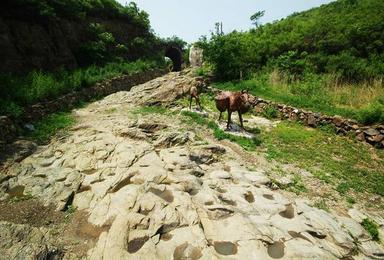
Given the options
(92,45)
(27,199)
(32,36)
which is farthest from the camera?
(92,45)

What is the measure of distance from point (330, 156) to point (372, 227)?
13.7 feet

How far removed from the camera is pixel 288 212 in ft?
23.6

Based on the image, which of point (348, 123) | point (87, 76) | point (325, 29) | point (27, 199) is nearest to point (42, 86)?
point (87, 76)

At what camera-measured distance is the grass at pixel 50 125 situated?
11.9 metres

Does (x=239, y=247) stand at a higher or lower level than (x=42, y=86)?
lower

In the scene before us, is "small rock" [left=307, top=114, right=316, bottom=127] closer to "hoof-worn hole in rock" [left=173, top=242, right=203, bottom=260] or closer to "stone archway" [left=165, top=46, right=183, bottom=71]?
"hoof-worn hole in rock" [left=173, top=242, right=203, bottom=260]

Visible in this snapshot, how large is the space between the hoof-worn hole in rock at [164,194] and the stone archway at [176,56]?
1326 inches

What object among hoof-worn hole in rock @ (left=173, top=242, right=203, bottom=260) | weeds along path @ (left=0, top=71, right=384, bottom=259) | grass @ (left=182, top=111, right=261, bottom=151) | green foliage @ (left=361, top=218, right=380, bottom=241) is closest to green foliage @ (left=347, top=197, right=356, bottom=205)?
weeds along path @ (left=0, top=71, right=384, bottom=259)

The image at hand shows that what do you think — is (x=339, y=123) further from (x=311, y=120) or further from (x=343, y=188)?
(x=343, y=188)

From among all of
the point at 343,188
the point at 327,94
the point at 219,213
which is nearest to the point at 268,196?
the point at 219,213

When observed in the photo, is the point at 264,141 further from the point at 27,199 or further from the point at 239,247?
the point at 27,199

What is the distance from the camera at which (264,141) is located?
1198 cm

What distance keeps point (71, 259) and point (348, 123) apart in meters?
11.6

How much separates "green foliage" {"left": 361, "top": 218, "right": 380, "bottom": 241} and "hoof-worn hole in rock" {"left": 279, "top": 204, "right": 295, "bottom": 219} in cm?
170
